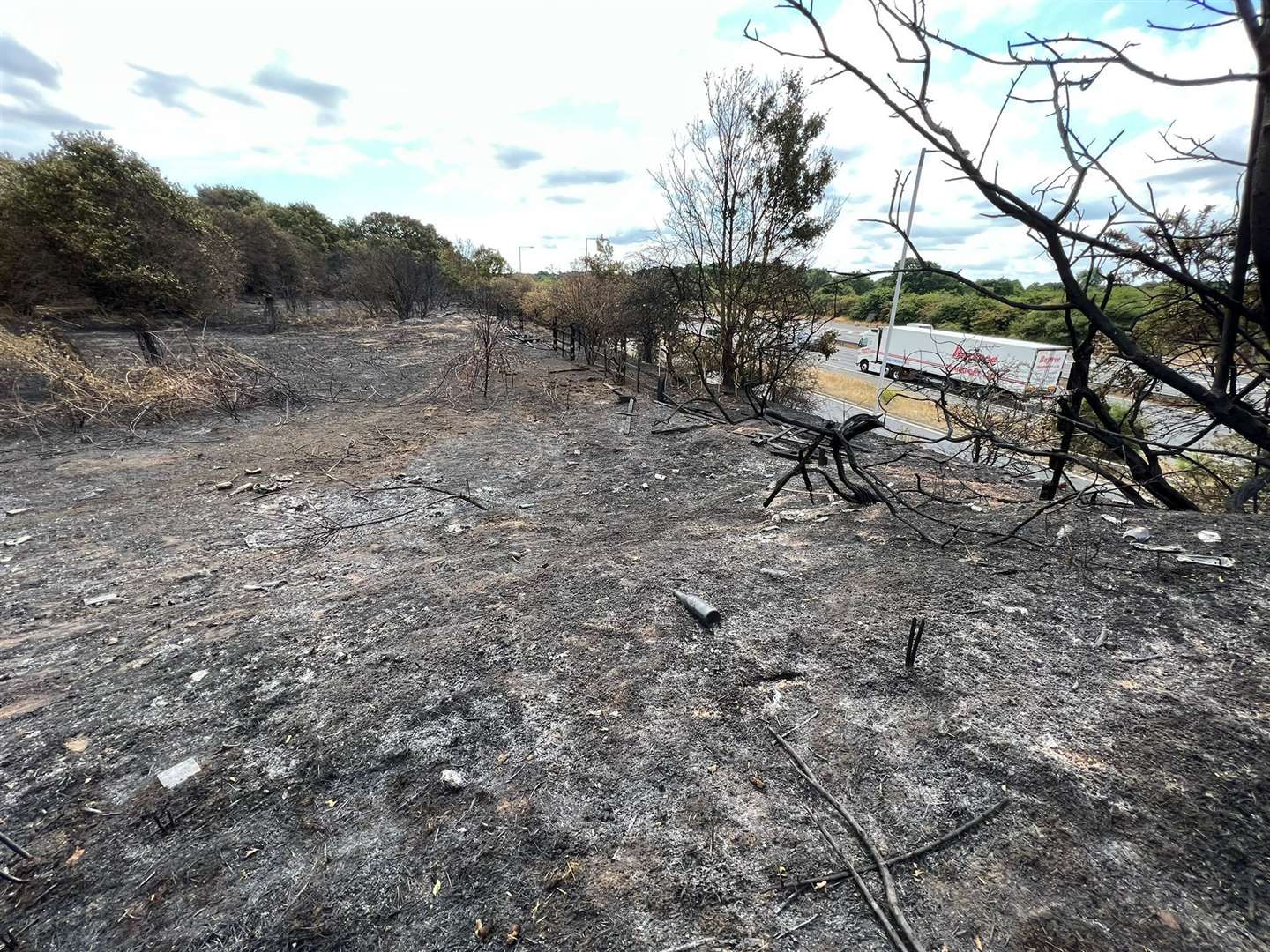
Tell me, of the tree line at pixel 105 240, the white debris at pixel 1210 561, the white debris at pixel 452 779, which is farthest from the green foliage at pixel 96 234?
the white debris at pixel 1210 561

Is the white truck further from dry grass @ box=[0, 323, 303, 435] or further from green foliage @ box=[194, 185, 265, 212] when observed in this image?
green foliage @ box=[194, 185, 265, 212]

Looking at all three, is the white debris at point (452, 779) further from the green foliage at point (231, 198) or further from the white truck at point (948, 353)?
the green foliage at point (231, 198)

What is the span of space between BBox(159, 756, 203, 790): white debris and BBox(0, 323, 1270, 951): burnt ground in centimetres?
4

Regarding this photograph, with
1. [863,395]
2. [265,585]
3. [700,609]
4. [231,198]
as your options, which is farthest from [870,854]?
[231,198]

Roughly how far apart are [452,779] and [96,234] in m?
11.6

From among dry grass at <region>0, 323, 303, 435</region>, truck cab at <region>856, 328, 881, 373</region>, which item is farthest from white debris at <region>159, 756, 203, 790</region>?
truck cab at <region>856, 328, 881, 373</region>

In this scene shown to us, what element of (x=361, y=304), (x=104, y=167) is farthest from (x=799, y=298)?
(x=361, y=304)

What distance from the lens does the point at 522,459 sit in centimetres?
647

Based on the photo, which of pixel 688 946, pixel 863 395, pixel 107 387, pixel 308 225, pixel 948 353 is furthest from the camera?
pixel 308 225

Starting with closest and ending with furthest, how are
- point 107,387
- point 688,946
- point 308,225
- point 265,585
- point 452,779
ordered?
point 688,946 < point 452,779 < point 265,585 < point 107,387 < point 308,225

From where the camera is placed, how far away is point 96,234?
316 inches

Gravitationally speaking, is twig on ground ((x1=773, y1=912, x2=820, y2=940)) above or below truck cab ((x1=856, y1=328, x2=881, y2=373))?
below

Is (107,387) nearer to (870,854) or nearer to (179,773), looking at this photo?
(179,773)

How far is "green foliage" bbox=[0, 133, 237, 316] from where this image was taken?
7918 millimetres
